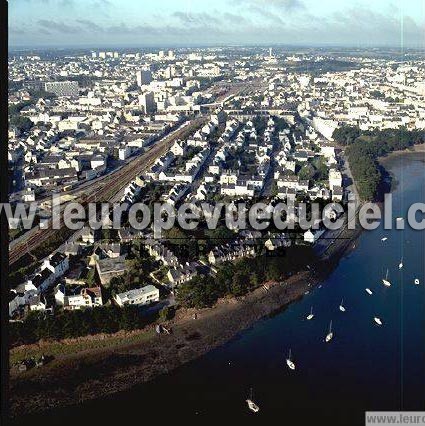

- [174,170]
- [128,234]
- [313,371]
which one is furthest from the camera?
[174,170]

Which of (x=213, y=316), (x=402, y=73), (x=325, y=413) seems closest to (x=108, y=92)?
(x=402, y=73)

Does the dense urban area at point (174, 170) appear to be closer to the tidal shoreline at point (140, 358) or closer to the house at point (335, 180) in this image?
the house at point (335, 180)

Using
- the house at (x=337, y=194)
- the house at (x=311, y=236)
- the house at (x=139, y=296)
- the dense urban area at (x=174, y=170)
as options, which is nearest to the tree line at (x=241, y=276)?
the dense urban area at (x=174, y=170)

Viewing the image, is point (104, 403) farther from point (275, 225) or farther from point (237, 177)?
point (237, 177)

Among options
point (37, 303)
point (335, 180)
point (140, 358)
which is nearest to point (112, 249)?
point (37, 303)

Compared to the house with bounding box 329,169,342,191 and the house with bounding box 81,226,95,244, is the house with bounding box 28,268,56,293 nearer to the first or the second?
the house with bounding box 81,226,95,244

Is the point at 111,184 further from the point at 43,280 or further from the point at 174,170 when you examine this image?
the point at 43,280

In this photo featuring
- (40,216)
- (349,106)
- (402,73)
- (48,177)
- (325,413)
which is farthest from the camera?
(402,73)
